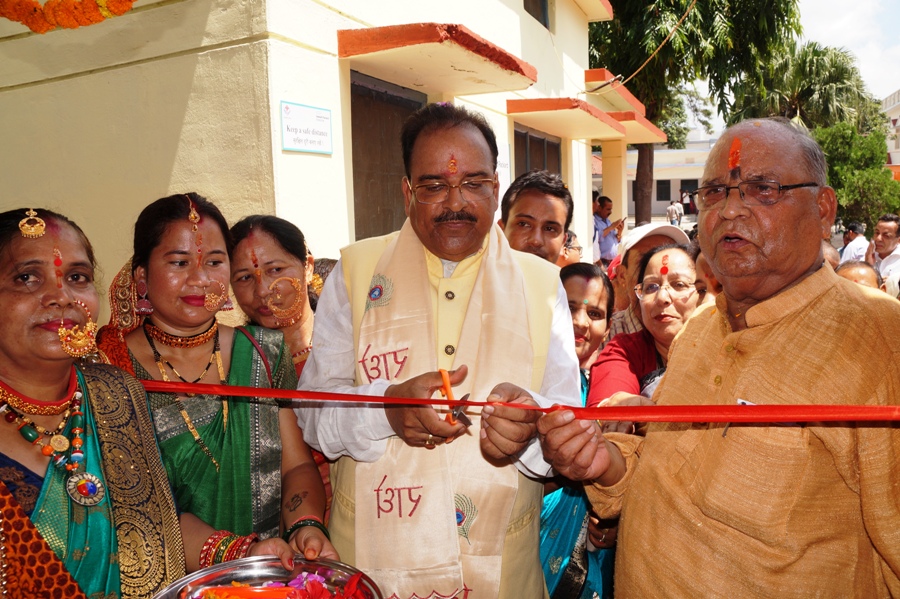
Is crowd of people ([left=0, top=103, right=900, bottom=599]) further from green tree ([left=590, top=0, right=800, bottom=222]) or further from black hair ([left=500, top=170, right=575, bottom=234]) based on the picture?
green tree ([left=590, top=0, right=800, bottom=222])

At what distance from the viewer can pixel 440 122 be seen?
8.11ft

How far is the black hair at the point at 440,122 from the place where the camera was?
8.11 feet

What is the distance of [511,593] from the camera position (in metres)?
2.37

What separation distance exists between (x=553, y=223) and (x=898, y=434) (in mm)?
2328

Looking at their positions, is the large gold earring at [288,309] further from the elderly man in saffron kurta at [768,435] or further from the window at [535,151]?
the window at [535,151]

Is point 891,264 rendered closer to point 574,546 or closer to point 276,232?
point 574,546

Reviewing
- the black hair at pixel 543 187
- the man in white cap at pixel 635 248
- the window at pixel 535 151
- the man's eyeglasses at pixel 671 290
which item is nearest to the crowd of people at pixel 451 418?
the man's eyeglasses at pixel 671 290

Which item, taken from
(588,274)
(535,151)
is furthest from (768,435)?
(535,151)

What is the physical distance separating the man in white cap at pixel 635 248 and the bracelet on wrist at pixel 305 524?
210 centimetres

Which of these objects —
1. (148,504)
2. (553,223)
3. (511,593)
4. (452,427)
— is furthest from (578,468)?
(553,223)

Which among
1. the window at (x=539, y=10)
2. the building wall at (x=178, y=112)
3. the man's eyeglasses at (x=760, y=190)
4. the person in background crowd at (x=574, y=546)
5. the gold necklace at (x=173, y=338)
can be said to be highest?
the window at (x=539, y=10)

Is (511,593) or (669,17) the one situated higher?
(669,17)

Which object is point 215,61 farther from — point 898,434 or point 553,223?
point 898,434

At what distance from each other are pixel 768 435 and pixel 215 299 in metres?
2.04
